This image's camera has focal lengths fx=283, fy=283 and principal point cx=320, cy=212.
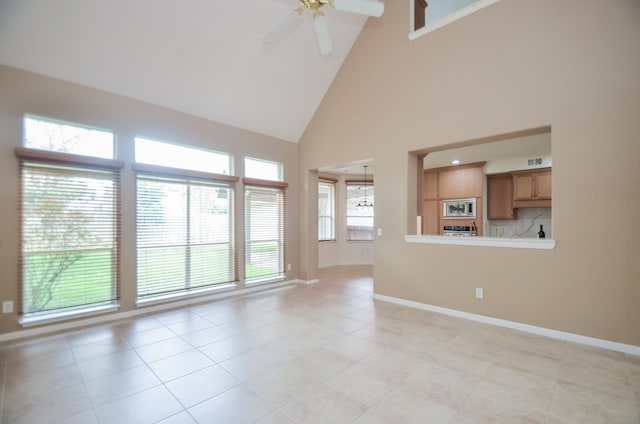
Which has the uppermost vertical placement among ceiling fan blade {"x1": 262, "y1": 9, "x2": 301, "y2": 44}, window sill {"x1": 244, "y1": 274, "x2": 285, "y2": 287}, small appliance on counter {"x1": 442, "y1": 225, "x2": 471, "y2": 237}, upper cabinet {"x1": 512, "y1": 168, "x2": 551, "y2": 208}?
ceiling fan blade {"x1": 262, "y1": 9, "x2": 301, "y2": 44}

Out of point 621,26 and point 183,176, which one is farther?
point 183,176

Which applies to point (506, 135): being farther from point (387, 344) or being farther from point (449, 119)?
point (387, 344)

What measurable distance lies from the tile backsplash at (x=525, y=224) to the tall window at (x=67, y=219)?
7502 mm

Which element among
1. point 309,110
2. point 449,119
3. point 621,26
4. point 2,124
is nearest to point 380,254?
point 449,119

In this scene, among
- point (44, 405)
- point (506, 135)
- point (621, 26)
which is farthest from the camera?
point (506, 135)

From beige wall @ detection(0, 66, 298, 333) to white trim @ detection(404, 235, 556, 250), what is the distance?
122 inches

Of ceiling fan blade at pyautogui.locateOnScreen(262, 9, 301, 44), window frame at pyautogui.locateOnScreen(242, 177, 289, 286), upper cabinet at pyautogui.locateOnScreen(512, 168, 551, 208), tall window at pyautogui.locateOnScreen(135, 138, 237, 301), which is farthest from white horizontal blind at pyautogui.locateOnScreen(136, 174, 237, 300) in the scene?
upper cabinet at pyautogui.locateOnScreen(512, 168, 551, 208)

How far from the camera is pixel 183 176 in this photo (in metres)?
4.38

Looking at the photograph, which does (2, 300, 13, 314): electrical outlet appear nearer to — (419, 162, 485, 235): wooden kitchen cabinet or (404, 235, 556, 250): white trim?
(404, 235, 556, 250): white trim

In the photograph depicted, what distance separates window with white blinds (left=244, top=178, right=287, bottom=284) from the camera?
526 centimetres

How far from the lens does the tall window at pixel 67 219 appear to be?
10.5ft

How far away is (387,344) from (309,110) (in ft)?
14.4

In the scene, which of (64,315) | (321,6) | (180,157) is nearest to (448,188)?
(321,6)

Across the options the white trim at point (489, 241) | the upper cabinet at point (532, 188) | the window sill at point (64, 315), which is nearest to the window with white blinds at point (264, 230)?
the window sill at point (64, 315)
